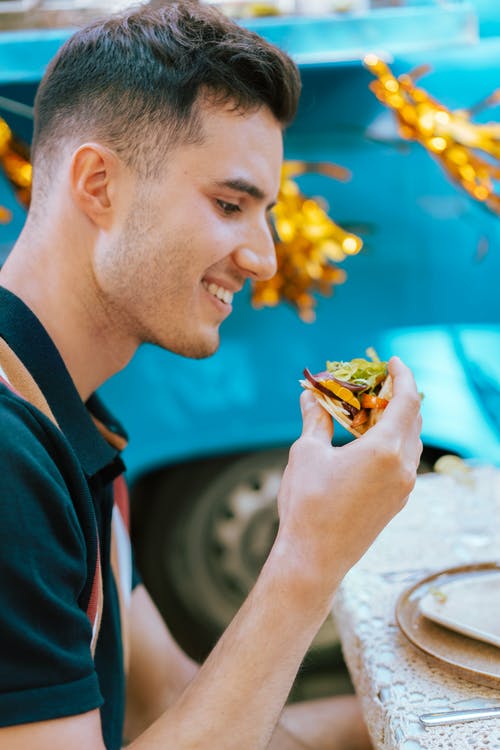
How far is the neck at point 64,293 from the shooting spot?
1355 mm

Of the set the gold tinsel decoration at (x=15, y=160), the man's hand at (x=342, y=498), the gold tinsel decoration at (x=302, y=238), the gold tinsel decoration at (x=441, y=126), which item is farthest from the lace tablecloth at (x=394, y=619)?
the gold tinsel decoration at (x=15, y=160)

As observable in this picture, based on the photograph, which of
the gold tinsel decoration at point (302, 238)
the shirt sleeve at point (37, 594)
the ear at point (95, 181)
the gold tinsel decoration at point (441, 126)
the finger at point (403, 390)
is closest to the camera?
the shirt sleeve at point (37, 594)

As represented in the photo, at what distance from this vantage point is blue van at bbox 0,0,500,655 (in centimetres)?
239

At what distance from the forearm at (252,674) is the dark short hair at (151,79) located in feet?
2.45

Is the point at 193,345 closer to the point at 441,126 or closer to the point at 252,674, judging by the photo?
the point at 252,674

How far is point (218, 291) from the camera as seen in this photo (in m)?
1.48

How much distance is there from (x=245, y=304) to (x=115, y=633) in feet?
4.44

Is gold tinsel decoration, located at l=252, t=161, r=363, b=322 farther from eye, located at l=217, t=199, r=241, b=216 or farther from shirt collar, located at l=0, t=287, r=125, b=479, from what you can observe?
shirt collar, located at l=0, t=287, r=125, b=479

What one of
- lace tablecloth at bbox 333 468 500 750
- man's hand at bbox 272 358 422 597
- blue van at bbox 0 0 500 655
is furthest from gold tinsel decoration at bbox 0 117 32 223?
man's hand at bbox 272 358 422 597

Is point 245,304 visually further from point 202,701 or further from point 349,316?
point 202,701

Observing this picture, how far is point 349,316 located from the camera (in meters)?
2.57

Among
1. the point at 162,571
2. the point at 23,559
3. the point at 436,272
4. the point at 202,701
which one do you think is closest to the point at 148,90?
the point at 23,559

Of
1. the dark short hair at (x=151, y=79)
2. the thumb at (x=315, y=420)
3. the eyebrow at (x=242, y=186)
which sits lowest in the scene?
the thumb at (x=315, y=420)

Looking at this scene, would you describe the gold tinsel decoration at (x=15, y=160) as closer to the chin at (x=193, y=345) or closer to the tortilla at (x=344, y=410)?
the chin at (x=193, y=345)
